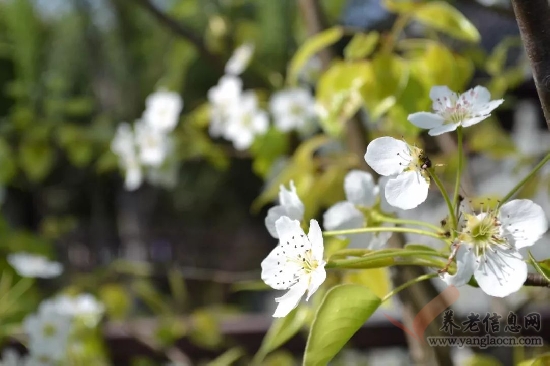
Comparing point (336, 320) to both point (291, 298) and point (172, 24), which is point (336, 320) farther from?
point (172, 24)

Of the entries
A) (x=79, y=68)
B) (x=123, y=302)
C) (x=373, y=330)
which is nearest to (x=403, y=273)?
(x=373, y=330)

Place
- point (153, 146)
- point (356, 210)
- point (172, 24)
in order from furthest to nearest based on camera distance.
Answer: point (153, 146) → point (172, 24) → point (356, 210)

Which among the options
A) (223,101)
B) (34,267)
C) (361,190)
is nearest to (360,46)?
(361,190)

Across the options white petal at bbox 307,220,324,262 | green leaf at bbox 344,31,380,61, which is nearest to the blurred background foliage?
green leaf at bbox 344,31,380,61

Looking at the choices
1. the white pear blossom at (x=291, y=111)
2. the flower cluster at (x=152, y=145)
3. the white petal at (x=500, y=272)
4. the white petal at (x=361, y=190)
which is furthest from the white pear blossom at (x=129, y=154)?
the white petal at (x=500, y=272)

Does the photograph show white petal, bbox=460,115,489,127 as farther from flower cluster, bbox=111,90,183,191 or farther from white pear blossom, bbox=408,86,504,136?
flower cluster, bbox=111,90,183,191

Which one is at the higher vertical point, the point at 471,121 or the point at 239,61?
the point at 239,61
